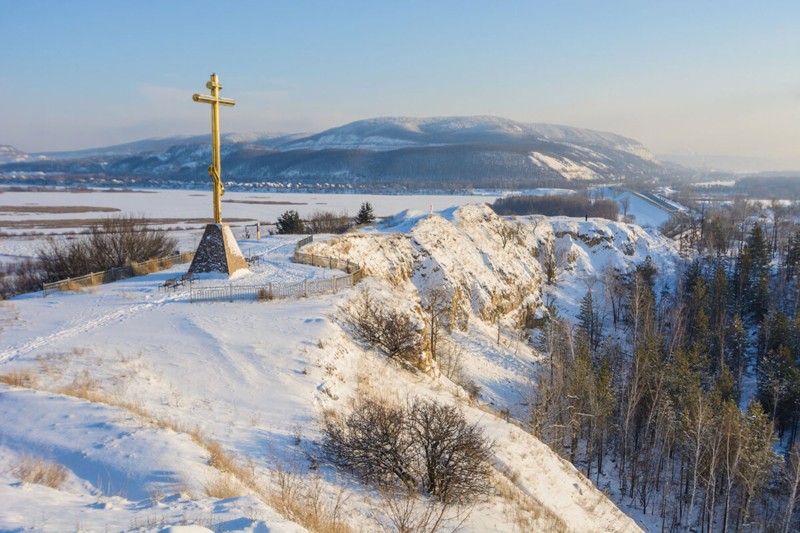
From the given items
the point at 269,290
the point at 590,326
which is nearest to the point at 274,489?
the point at 269,290

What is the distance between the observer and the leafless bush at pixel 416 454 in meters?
11.1

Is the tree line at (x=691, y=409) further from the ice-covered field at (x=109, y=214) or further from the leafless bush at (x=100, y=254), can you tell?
the ice-covered field at (x=109, y=214)

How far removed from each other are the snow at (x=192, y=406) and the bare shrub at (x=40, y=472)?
6.4 inches

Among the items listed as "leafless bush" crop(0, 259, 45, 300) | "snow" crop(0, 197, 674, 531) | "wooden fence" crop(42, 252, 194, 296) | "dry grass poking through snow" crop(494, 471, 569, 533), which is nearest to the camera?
"snow" crop(0, 197, 674, 531)

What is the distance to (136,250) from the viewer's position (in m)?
34.6

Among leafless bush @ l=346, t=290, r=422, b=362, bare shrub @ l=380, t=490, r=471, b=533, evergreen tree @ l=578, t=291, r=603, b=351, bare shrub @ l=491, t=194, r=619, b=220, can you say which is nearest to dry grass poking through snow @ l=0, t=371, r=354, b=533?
bare shrub @ l=380, t=490, r=471, b=533

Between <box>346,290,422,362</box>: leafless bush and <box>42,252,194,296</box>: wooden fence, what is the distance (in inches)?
490

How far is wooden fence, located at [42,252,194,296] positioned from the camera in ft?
75.0

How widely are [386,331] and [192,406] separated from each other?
9043mm

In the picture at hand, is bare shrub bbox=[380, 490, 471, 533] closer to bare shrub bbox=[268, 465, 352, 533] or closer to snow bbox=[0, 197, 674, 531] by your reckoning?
snow bbox=[0, 197, 674, 531]

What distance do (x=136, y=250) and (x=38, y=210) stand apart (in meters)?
77.2

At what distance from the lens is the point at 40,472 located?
8.60m

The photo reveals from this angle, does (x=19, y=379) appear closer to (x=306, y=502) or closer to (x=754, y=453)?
(x=306, y=502)

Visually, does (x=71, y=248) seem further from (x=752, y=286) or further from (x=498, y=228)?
(x=752, y=286)
